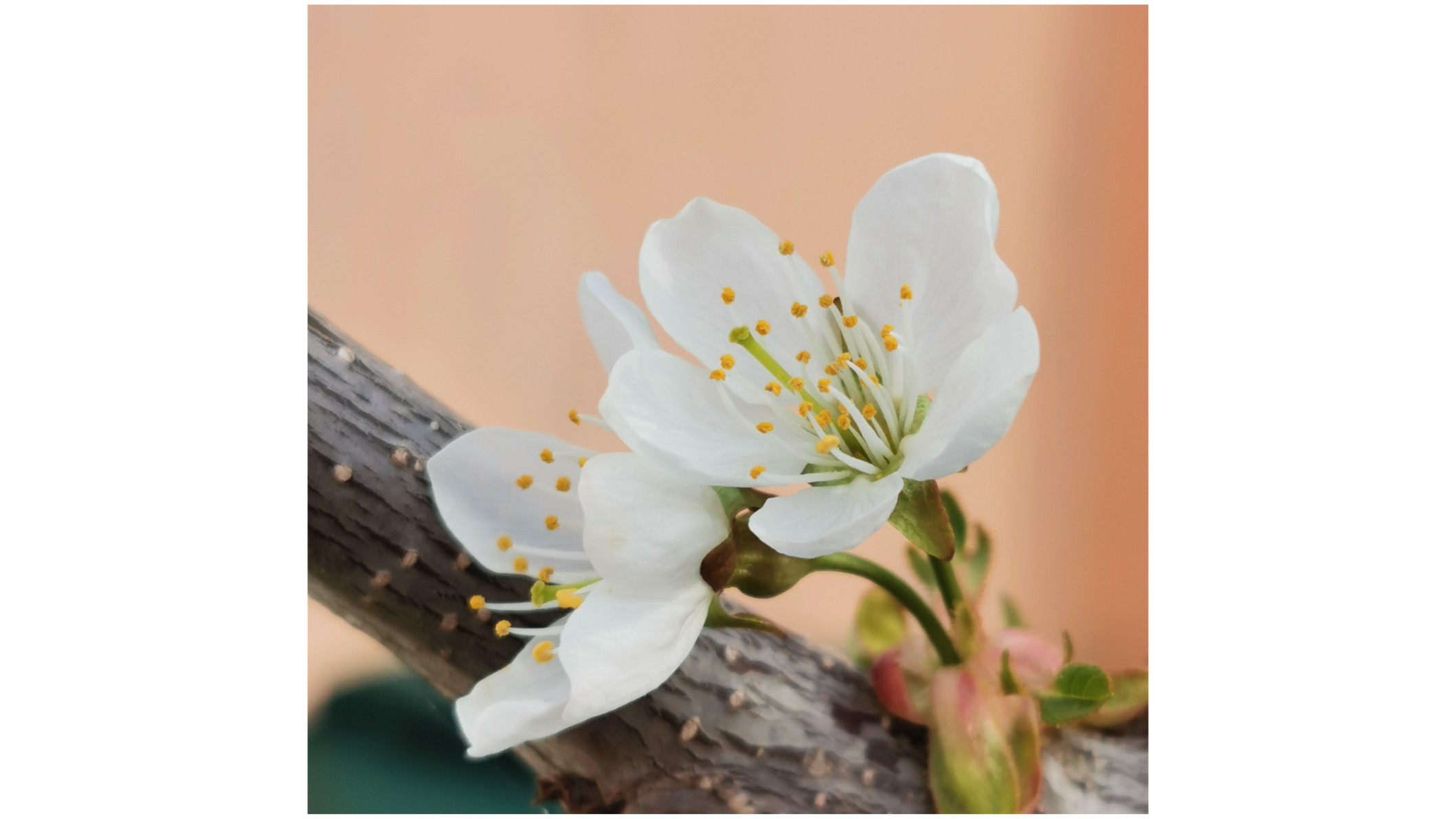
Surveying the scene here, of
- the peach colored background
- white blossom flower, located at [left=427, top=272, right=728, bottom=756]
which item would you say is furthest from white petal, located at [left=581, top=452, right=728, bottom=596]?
the peach colored background

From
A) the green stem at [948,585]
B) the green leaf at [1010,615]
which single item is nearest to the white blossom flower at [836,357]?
the green stem at [948,585]

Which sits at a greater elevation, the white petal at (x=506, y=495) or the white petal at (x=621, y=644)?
the white petal at (x=506, y=495)

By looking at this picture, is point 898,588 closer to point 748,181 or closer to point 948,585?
point 948,585

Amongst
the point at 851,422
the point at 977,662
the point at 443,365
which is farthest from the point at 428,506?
the point at 977,662

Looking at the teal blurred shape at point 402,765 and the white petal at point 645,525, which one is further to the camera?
the teal blurred shape at point 402,765

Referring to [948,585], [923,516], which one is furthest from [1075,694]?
[923,516]

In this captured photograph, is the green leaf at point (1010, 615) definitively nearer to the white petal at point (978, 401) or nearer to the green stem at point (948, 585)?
the green stem at point (948, 585)

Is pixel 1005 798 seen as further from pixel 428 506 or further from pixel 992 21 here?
pixel 992 21

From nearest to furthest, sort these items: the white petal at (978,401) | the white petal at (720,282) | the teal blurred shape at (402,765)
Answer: the white petal at (978,401) → the white petal at (720,282) → the teal blurred shape at (402,765)
